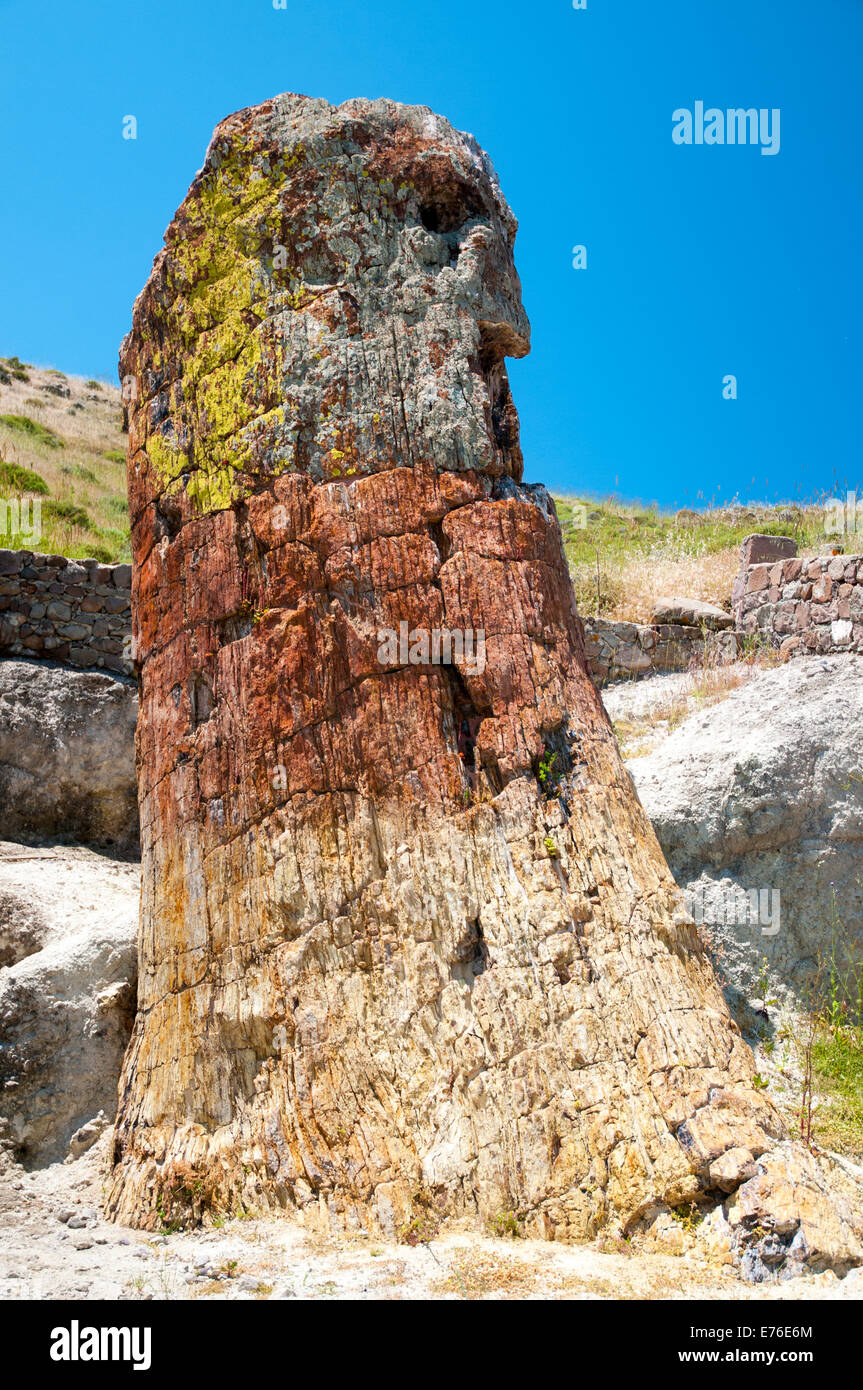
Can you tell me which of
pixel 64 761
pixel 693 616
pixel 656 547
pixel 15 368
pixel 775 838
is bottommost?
pixel 775 838

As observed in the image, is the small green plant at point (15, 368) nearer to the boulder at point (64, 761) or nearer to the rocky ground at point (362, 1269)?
the boulder at point (64, 761)

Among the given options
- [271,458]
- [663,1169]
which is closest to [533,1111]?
[663,1169]

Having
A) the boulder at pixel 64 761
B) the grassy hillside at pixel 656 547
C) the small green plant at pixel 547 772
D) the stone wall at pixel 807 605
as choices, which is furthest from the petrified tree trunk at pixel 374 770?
the grassy hillside at pixel 656 547

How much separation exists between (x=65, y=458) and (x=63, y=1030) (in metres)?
22.0

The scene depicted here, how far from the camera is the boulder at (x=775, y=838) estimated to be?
19.7ft

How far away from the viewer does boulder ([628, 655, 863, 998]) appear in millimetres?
6012

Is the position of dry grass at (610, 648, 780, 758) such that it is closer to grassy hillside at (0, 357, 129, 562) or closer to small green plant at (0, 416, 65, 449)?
grassy hillside at (0, 357, 129, 562)

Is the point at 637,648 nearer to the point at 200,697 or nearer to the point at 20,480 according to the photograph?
the point at 200,697

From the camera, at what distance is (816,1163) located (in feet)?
12.5

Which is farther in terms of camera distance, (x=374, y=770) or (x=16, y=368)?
(x=16, y=368)

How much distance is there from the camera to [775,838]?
246 inches

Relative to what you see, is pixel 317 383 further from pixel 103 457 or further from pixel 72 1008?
pixel 103 457

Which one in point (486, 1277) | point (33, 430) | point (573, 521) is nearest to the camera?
point (486, 1277)

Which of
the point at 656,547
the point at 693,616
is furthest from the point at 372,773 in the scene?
the point at 656,547
